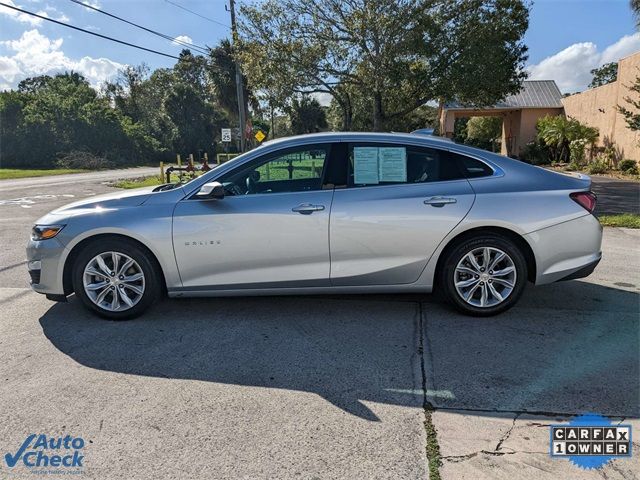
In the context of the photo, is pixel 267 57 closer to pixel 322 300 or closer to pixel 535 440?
pixel 322 300

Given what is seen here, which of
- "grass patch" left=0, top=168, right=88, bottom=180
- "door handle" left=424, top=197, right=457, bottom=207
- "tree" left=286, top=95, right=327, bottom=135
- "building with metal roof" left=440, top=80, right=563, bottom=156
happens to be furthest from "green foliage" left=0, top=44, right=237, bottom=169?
"door handle" left=424, top=197, right=457, bottom=207

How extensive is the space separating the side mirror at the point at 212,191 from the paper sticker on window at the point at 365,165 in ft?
3.84

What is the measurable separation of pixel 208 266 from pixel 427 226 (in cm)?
193

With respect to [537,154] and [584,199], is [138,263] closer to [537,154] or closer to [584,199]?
[584,199]

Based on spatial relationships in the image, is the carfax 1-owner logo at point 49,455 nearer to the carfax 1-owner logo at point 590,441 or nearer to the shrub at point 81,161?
the carfax 1-owner logo at point 590,441

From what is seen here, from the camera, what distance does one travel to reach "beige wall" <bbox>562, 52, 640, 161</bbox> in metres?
19.8

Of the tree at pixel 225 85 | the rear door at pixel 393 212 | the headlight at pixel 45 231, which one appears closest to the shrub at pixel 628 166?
the rear door at pixel 393 212

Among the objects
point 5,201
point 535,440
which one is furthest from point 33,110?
point 535,440

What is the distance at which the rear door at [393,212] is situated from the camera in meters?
4.09

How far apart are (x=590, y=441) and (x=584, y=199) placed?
231cm

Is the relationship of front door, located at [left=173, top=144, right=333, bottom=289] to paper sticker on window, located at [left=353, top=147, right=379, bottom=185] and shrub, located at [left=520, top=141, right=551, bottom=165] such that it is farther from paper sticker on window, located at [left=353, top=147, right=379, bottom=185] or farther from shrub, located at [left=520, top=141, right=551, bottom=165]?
shrub, located at [left=520, top=141, right=551, bottom=165]

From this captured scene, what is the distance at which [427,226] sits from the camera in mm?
4094

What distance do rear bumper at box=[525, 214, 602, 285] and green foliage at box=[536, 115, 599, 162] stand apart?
75.5 ft

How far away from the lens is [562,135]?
84.4 ft
